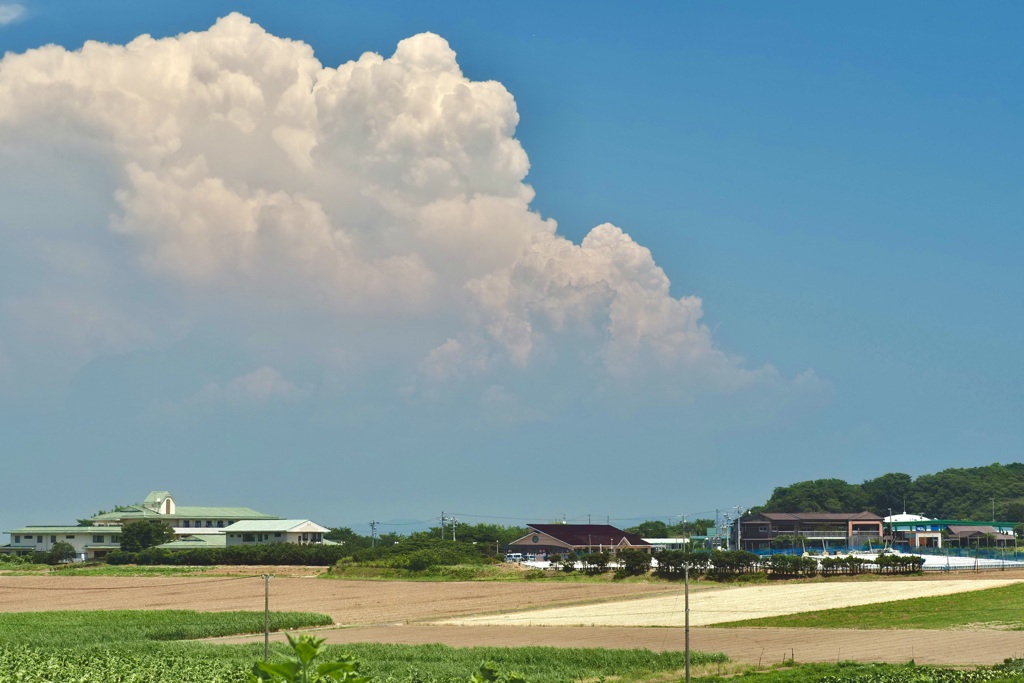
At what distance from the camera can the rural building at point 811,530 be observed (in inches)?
7116

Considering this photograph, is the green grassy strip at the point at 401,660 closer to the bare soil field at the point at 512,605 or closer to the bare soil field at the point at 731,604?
the bare soil field at the point at 512,605

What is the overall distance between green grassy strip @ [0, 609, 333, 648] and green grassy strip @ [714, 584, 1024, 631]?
1198 inches

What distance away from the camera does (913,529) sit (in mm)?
176250

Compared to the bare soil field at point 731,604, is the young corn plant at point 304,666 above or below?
above

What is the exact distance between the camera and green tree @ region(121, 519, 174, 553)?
510 feet

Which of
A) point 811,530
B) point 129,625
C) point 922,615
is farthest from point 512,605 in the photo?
point 811,530

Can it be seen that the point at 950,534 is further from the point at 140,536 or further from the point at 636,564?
the point at 140,536

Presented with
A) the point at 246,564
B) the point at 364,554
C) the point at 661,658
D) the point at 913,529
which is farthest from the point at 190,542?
the point at 661,658

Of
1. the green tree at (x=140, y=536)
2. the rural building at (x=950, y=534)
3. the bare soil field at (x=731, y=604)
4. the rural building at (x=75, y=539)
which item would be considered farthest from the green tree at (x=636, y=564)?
the rural building at (x=75, y=539)

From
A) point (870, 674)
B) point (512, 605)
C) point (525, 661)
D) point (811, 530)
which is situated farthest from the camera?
point (811, 530)

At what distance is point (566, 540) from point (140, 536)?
2400 inches

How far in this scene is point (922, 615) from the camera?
7350 centimetres

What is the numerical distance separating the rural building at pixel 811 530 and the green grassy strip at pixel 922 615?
96.7 metres

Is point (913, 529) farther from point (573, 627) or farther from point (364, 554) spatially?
point (573, 627)
